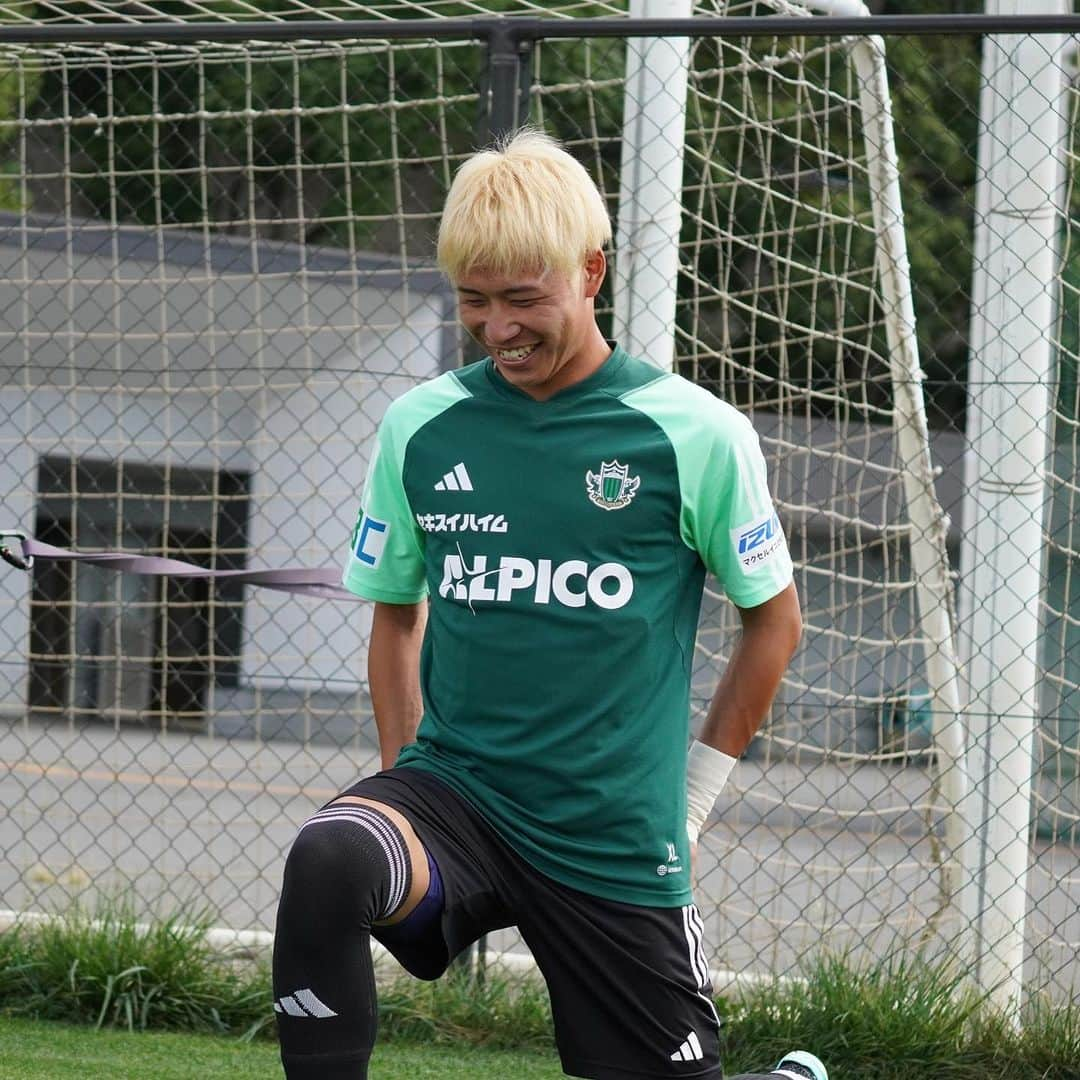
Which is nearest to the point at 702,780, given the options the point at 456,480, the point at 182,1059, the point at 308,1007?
the point at 456,480

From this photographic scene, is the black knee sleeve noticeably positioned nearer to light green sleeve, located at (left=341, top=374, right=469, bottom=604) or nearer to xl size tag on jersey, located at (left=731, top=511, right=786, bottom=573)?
light green sleeve, located at (left=341, top=374, right=469, bottom=604)

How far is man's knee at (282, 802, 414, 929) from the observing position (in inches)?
84.8

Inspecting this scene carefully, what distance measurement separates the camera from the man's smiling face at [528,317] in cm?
230

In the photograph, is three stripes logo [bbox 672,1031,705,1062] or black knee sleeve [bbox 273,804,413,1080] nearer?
black knee sleeve [bbox 273,804,413,1080]

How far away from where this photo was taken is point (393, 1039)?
4.06 metres

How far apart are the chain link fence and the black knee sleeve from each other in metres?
2.21

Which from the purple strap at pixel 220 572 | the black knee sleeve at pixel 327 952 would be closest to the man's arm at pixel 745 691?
the black knee sleeve at pixel 327 952

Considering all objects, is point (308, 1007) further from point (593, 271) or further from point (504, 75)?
point (504, 75)

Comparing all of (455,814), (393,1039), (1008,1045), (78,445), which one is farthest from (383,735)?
(78,445)

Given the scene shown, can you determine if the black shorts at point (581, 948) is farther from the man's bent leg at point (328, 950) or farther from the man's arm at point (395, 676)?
the man's arm at point (395, 676)

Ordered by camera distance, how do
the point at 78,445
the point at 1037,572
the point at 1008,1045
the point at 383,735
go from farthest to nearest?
→ the point at 78,445
the point at 1037,572
the point at 1008,1045
the point at 383,735

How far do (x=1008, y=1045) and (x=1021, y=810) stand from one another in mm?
672

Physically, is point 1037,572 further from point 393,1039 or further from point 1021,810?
point 393,1039

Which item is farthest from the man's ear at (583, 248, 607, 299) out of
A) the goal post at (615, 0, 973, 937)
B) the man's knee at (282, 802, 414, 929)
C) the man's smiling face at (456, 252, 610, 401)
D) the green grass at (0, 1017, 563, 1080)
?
the green grass at (0, 1017, 563, 1080)
